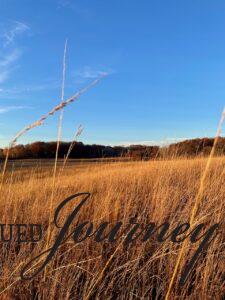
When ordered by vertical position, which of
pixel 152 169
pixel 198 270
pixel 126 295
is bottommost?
pixel 126 295

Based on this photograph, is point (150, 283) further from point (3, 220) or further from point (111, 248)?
point (3, 220)

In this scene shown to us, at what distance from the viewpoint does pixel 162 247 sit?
103 inches

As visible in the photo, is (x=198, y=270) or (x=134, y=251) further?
(x=134, y=251)

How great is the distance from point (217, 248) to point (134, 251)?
2.05ft

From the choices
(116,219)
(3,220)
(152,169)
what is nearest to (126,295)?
(116,219)

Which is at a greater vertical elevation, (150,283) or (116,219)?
(116,219)

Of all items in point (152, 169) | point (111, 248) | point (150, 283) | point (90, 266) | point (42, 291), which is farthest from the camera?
point (152, 169)

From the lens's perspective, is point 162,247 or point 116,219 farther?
point 116,219

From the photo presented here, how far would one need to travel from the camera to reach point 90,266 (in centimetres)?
261

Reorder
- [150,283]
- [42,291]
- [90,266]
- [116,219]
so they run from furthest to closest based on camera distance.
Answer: [116,219] < [90,266] < [150,283] < [42,291]

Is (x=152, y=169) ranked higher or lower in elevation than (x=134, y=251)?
higher

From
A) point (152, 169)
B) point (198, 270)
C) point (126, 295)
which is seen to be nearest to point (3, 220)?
point (126, 295)

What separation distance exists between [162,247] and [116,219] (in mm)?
907

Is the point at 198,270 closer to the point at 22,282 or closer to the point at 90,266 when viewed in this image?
the point at 90,266
